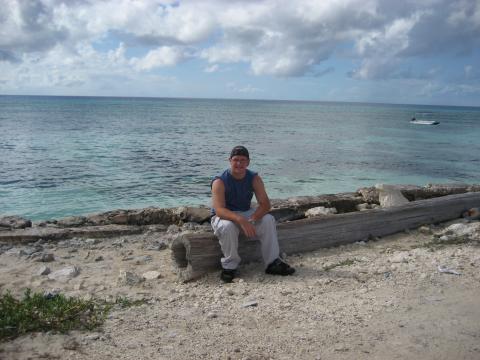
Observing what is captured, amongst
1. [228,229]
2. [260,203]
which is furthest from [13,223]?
[260,203]

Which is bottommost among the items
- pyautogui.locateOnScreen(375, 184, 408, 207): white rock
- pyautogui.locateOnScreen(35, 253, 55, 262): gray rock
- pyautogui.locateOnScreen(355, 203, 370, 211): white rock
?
pyautogui.locateOnScreen(35, 253, 55, 262): gray rock

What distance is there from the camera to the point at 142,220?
827 centimetres

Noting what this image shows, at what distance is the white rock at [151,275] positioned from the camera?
210 inches

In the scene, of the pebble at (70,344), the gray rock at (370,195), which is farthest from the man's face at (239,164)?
the gray rock at (370,195)

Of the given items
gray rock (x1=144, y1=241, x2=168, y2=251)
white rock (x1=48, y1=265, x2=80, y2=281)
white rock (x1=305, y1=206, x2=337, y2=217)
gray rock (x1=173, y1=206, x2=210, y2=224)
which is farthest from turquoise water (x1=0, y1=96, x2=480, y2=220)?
white rock (x1=48, y1=265, x2=80, y2=281)

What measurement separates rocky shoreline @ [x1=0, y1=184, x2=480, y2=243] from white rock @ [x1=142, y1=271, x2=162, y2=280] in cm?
229

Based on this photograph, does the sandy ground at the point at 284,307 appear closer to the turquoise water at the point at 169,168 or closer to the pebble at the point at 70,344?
the pebble at the point at 70,344

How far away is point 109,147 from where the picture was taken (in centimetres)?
2584

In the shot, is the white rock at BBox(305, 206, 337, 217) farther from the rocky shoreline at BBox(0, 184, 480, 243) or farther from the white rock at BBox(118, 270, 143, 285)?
the white rock at BBox(118, 270, 143, 285)

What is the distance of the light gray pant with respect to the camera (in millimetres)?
5082

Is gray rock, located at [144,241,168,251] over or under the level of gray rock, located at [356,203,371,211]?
under

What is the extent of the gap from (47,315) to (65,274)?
5.12ft

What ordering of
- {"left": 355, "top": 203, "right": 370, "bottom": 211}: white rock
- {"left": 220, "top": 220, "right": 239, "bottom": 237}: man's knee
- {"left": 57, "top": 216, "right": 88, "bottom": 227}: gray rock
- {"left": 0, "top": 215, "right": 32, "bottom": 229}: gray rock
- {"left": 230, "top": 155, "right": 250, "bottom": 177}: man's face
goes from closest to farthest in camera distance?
{"left": 220, "top": 220, "right": 239, "bottom": 237}: man's knee
{"left": 230, "top": 155, "right": 250, "bottom": 177}: man's face
{"left": 0, "top": 215, "right": 32, "bottom": 229}: gray rock
{"left": 57, "top": 216, "right": 88, "bottom": 227}: gray rock
{"left": 355, "top": 203, "right": 370, "bottom": 211}: white rock

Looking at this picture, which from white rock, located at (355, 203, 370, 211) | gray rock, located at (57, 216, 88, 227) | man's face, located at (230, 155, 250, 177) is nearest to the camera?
man's face, located at (230, 155, 250, 177)
